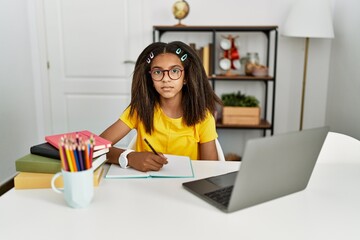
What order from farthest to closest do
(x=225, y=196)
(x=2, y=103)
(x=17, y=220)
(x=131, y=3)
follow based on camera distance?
(x=131, y=3) → (x=2, y=103) → (x=225, y=196) → (x=17, y=220)

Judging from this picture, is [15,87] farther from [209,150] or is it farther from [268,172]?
[268,172]

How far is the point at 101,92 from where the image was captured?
3268mm

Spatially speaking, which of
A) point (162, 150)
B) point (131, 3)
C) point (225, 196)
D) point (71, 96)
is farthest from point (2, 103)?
point (225, 196)

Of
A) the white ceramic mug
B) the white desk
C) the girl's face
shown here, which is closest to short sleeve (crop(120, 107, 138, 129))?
the girl's face

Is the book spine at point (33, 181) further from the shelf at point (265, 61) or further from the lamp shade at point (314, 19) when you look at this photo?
the lamp shade at point (314, 19)

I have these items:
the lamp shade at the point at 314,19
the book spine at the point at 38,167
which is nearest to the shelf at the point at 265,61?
the lamp shade at the point at 314,19

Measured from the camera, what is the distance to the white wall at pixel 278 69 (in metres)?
2.69

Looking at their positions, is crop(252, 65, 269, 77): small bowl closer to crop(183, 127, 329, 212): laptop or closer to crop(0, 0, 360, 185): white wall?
crop(0, 0, 360, 185): white wall

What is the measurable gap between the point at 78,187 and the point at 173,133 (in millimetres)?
673

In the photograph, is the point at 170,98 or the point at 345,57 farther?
the point at 345,57

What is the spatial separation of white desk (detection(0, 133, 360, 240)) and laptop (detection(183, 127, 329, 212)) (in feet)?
0.08

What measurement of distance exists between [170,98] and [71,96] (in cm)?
206

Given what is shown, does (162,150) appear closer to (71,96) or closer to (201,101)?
(201,101)

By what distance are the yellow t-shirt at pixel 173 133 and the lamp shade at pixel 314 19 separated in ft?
5.22
